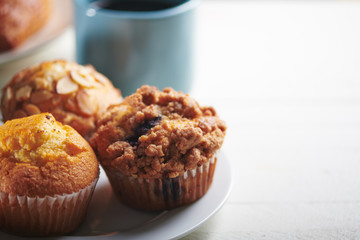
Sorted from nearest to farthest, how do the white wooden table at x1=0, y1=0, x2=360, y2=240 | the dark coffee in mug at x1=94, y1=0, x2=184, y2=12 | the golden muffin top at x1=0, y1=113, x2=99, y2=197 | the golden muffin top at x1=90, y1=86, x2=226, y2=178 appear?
the golden muffin top at x1=0, y1=113, x2=99, y2=197 < the golden muffin top at x1=90, y1=86, x2=226, y2=178 < the white wooden table at x1=0, y1=0, x2=360, y2=240 < the dark coffee in mug at x1=94, y1=0, x2=184, y2=12

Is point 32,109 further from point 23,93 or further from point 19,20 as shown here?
point 19,20

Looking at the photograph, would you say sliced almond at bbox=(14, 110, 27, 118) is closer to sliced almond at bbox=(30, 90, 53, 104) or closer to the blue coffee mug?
sliced almond at bbox=(30, 90, 53, 104)

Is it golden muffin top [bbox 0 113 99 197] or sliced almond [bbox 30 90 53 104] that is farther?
sliced almond [bbox 30 90 53 104]

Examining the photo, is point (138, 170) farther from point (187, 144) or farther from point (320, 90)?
point (320, 90)

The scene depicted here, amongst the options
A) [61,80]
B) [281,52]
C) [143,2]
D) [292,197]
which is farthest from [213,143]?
[281,52]

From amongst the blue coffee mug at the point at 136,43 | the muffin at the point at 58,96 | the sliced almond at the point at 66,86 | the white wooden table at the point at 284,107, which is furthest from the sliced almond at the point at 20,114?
the white wooden table at the point at 284,107

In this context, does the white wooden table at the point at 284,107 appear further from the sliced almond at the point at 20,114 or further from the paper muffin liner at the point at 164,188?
the sliced almond at the point at 20,114

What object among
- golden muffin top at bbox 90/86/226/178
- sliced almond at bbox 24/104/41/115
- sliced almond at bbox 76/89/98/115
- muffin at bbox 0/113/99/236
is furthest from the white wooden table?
sliced almond at bbox 24/104/41/115

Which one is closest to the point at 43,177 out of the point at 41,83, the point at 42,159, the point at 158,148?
the point at 42,159
